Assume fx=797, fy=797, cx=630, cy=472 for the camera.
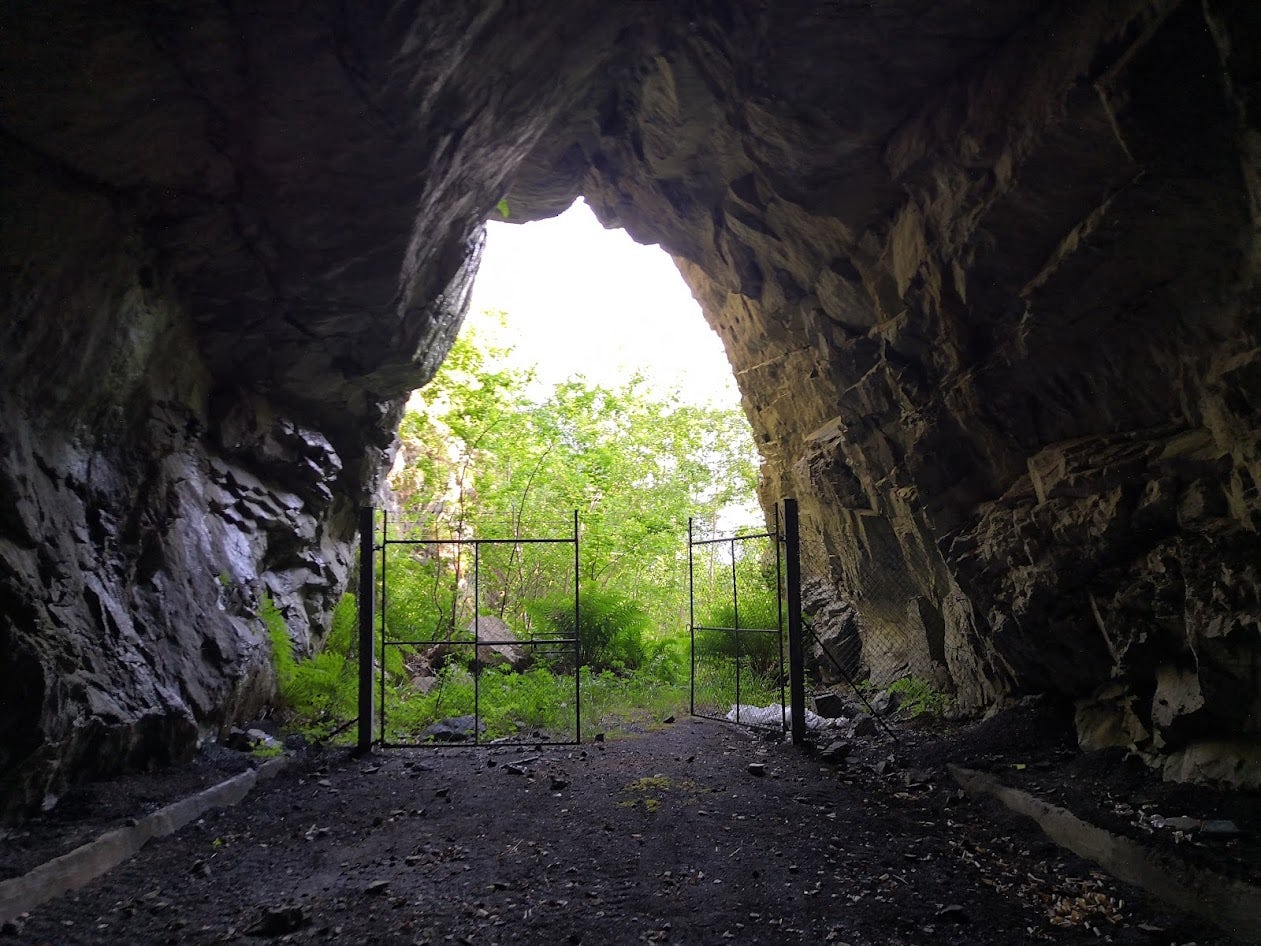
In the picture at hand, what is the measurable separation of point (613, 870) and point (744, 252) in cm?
721

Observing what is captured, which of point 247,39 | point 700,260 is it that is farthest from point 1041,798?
point 700,260

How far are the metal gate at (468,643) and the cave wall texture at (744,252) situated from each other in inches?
59.4

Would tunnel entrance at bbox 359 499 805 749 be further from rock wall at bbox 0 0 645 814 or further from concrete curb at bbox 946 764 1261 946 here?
concrete curb at bbox 946 764 1261 946

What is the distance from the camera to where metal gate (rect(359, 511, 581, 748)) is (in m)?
8.23

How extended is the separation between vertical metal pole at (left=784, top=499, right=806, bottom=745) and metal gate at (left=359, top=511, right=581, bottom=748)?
2.09m

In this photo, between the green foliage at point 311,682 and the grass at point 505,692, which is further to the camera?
the grass at point 505,692

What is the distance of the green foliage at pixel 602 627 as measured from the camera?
13.1 metres

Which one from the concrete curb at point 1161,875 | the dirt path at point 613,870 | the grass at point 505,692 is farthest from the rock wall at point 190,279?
the concrete curb at point 1161,875

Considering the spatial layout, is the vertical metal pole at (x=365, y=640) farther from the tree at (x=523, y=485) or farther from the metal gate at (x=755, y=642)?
the tree at (x=523, y=485)

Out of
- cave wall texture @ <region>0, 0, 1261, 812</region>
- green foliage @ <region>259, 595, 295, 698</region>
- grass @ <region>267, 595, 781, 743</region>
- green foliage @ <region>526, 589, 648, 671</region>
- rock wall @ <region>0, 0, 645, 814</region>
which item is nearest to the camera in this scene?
cave wall texture @ <region>0, 0, 1261, 812</region>

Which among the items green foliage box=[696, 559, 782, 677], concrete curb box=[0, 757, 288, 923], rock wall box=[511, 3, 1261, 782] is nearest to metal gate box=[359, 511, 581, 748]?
concrete curb box=[0, 757, 288, 923]

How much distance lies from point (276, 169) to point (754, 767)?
6.21 metres

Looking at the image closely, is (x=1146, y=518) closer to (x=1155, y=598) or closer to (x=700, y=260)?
(x=1155, y=598)

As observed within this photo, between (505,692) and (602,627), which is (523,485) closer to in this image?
(602,627)
